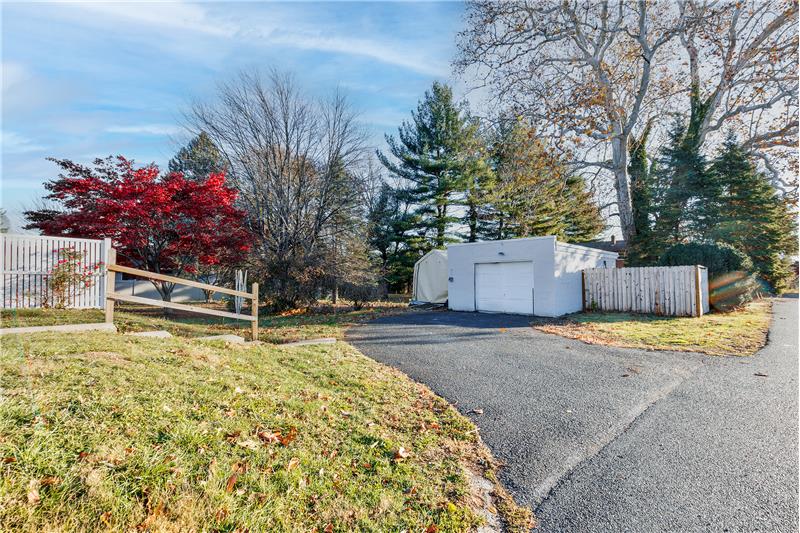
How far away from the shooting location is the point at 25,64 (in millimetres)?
3561

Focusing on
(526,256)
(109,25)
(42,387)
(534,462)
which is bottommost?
(534,462)

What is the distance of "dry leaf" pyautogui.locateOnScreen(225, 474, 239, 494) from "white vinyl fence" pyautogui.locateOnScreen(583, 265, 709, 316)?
1331cm

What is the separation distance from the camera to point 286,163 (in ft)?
48.3

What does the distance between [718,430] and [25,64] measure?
7.28 meters

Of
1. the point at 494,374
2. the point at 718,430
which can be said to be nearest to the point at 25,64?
the point at 494,374

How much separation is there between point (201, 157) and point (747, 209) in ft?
88.0

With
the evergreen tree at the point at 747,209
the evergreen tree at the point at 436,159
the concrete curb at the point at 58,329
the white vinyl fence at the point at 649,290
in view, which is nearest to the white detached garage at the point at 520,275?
the white vinyl fence at the point at 649,290

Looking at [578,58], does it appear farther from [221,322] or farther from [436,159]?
[221,322]

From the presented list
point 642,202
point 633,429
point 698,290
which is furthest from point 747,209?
point 633,429

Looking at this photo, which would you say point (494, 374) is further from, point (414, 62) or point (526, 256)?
point (526, 256)

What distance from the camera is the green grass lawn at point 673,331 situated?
7.21 metres

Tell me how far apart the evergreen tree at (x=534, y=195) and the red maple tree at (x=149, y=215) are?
10642mm

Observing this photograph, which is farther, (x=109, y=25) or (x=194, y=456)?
(x=109, y=25)

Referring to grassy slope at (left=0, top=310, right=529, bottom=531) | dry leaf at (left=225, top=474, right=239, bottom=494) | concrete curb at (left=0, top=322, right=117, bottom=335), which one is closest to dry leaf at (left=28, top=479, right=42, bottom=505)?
grassy slope at (left=0, top=310, right=529, bottom=531)
